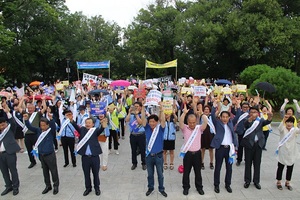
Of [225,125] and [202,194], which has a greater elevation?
[225,125]

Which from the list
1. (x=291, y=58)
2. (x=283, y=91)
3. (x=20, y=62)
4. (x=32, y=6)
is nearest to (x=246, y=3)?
(x=291, y=58)

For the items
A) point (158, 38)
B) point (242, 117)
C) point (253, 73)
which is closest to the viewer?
point (242, 117)

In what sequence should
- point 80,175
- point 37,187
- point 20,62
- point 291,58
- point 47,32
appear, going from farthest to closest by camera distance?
point 47,32
point 20,62
point 291,58
point 80,175
point 37,187

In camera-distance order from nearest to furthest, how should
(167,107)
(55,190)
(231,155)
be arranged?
(231,155) → (55,190) → (167,107)

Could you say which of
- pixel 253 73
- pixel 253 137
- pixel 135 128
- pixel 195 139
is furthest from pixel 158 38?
pixel 195 139

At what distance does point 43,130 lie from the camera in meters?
6.27

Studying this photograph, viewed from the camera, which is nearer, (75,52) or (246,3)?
(246,3)

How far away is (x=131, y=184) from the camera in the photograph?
6.77 metres

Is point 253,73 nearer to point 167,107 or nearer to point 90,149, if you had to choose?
point 167,107

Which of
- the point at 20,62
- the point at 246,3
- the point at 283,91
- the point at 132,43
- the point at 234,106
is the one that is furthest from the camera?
the point at 132,43

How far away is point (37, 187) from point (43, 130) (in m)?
1.42

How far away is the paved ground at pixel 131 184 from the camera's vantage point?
6070 millimetres

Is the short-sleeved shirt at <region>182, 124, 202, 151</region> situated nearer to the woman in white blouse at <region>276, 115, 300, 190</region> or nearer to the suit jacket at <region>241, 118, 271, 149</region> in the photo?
the suit jacket at <region>241, 118, 271, 149</region>

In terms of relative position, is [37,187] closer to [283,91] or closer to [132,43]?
[283,91]
